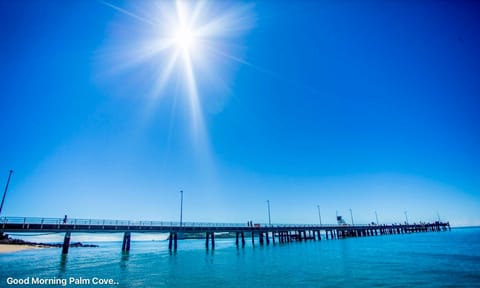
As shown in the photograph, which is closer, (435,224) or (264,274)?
(264,274)

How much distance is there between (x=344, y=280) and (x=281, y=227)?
44.9 metres

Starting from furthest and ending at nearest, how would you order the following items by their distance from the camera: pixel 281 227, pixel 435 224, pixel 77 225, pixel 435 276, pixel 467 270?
1. pixel 435 224
2. pixel 281 227
3. pixel 77 225
4. pixel 467 270
5. pixel 435 276

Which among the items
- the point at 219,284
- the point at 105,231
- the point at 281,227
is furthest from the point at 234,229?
the point at 219,284

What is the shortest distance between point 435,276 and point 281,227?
144ft

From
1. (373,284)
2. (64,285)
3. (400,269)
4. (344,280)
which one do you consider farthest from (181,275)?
(400,269)

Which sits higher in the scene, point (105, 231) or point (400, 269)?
point (105, 231)

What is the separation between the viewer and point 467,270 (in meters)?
18.3

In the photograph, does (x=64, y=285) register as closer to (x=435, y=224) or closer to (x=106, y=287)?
(x=106, y=287)

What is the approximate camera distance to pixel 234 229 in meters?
48.6

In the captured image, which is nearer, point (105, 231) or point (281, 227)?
point (105, 231)

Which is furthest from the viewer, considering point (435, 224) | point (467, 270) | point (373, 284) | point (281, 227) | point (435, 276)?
point (435, 224)

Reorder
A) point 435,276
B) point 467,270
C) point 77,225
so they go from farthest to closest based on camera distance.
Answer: point 77,225
point 467,270
point 435,276

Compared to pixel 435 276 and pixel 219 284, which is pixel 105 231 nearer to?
pixel 219 284

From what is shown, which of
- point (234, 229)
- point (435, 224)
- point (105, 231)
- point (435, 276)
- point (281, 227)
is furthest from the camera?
point (435, 224)
